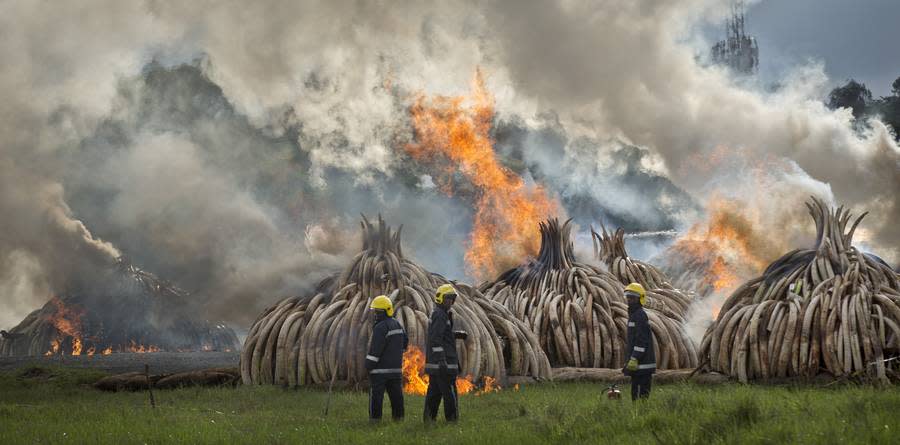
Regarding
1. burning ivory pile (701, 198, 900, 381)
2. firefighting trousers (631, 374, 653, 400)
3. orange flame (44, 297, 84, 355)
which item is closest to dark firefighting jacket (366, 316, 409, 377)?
firefighting trousers (631, 374, 653, 400)

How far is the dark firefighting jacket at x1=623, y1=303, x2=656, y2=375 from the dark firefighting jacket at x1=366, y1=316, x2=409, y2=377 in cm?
352

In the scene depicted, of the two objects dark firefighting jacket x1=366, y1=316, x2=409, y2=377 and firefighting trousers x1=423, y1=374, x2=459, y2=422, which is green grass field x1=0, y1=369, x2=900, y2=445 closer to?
firefighting trousers x1=423, y1=374, x2=459, y2=422

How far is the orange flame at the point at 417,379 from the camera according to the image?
18906 millimetres

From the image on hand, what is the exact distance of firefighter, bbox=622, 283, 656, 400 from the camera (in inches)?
558

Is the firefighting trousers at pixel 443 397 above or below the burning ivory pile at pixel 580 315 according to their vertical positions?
below

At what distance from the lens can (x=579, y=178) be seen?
66938 millimetres

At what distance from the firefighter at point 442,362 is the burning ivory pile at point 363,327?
5.00 meters

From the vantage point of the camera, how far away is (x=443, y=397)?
44.6 feet

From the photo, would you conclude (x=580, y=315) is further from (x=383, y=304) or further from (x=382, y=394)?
(x=382, y=394)

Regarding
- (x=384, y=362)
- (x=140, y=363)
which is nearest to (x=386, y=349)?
(x=384, y=362)

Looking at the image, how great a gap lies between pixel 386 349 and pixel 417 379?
5580 millimetres

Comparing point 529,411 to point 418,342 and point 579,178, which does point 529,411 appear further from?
point 579,178

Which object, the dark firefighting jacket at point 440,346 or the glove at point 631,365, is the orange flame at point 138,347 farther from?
the glove at point 631,365

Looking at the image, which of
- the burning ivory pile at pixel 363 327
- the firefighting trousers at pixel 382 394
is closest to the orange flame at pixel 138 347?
the burning ivory pile at pixel 363 327
